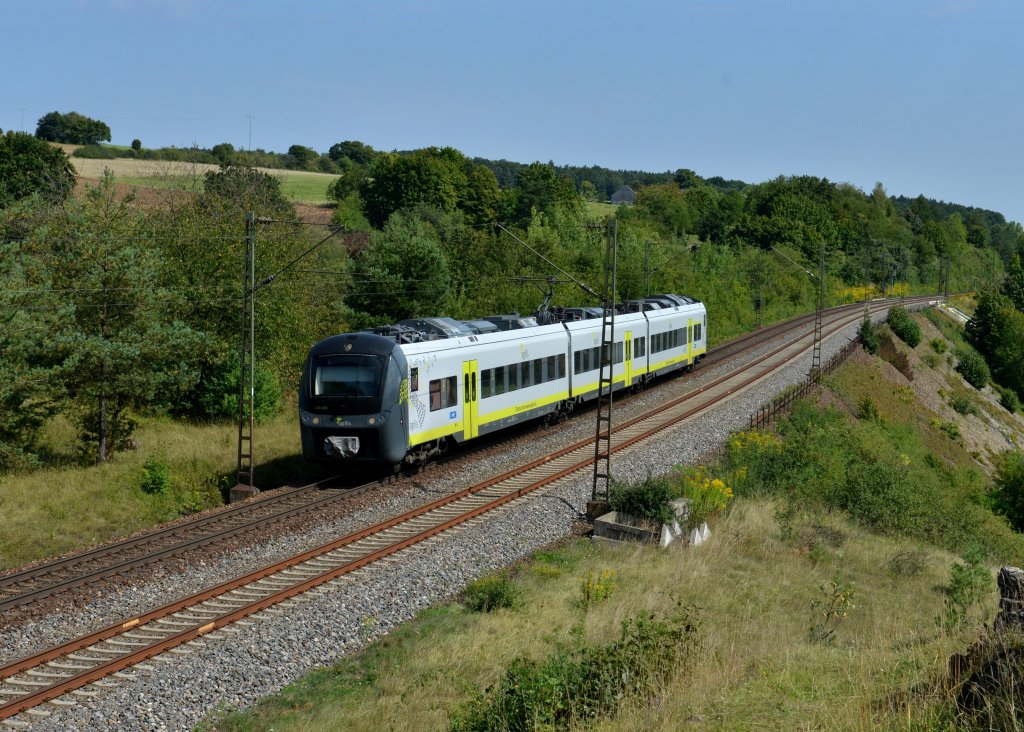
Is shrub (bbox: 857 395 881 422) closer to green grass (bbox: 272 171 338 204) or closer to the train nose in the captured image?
the train nose

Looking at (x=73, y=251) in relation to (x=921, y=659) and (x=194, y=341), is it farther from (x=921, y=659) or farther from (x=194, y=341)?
(x=921, y=659)

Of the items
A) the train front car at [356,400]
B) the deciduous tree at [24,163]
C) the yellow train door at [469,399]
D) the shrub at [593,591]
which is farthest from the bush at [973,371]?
the shrub at [593,591]

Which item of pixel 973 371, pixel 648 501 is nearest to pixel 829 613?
pixel 648 501

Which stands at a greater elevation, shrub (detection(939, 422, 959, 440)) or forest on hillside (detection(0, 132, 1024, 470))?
forest on hillside (detection(0, 132, 1024, 470))

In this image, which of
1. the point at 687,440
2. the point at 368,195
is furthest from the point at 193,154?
the point at 687,440

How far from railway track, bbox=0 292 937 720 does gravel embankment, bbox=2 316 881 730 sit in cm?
27

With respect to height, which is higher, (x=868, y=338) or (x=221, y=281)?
(x=221, y=281)

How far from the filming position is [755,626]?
41.0 ft

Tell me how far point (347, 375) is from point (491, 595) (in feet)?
29.1

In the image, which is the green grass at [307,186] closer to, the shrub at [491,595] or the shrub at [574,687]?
the shrub at [491,595]

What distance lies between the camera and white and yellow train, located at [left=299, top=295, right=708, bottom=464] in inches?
840

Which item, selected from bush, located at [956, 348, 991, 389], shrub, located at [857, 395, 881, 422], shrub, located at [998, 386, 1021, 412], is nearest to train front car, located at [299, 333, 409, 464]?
shrub, located at [857, 395, 881, 422]

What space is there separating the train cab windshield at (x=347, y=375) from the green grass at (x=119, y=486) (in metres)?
4.33

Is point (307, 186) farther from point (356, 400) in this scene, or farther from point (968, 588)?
point (968, 588)
